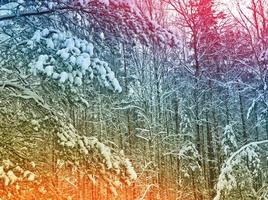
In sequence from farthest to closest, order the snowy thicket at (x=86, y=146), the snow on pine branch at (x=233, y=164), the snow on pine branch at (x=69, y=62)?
the snow on pine branch at (x=233, y=164), the snowy thicket at (x=86, y=146), the snow on pine branch at (x=69, y=62)

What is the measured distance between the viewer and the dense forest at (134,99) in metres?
2.65

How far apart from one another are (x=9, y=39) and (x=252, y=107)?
2197 mm

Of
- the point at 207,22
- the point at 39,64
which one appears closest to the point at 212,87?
the point at 207,22

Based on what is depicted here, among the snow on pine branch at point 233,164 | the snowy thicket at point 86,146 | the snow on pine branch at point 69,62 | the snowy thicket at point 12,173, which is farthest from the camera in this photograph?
the snow on pine branch at point 233,164

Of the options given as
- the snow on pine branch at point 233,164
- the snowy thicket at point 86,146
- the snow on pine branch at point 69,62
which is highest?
the snow on pine branch at point 69,62

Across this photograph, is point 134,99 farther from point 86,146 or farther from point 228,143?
point 86,146

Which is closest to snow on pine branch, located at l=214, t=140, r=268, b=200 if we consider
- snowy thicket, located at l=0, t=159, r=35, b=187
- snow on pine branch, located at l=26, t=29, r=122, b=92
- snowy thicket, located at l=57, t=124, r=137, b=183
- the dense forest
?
the dense forest

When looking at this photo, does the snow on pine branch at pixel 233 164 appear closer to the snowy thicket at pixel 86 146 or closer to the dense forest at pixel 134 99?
the dense forest at pixel 134 99

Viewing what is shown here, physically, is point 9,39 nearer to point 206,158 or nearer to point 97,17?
point 97,17

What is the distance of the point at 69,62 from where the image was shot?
93.7 inches

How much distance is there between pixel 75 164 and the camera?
270cm

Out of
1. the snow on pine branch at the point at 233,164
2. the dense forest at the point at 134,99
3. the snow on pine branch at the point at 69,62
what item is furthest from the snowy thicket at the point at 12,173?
the snow on pine branch at the point at 233,164

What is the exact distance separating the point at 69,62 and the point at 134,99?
52.4 inches

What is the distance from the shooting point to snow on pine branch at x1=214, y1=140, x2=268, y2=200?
3.87 m
